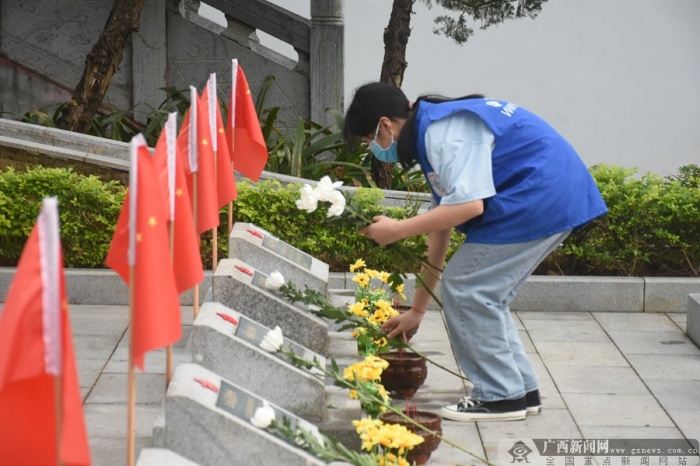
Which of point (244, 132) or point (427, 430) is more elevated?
point (244, 132)

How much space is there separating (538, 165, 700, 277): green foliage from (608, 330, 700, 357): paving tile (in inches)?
32.9

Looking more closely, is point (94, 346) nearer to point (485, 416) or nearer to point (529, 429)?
point (485, 416)

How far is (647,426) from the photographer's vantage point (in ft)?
15.3

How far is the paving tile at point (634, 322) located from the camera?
6.47 m

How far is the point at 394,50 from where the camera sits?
841 centimetres

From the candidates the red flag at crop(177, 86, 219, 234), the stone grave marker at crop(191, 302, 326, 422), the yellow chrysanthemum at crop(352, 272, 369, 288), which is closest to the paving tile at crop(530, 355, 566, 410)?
the yellow chrysanthemum at crop(352, 272, 369, 288)

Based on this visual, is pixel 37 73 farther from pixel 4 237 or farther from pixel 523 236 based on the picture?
pixel 523 236

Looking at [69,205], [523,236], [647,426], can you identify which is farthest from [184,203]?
[69,205]

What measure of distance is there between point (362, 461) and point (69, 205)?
4.16 m

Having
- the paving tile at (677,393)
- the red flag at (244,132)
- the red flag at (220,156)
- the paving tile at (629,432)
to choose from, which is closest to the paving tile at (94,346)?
the red flag at (220,156)

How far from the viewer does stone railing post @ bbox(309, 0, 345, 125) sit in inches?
390

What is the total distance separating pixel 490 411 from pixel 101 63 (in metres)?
5.19

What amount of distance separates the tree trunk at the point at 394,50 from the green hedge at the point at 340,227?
3.94 feet

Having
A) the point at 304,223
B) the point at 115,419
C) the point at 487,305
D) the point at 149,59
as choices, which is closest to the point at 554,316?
the point at 304,223
